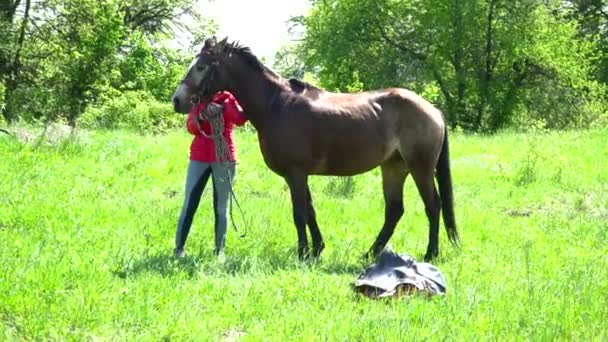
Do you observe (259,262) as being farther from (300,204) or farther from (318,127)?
(318,127)

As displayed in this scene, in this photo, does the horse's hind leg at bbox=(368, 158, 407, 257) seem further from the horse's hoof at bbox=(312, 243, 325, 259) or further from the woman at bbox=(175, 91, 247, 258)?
the woman at bbox=(175, 91, 247, 258)

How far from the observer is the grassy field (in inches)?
187

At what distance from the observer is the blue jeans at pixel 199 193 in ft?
22.7

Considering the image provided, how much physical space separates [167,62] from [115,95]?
40.3 feet

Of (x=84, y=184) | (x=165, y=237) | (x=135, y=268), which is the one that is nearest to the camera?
(x=135, y=268)

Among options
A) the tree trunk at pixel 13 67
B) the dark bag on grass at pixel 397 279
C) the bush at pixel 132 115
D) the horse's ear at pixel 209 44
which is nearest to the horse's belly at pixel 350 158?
the dark bag on grass at pixel 397 279

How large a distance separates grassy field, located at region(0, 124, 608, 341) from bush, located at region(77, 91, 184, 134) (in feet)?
33.2

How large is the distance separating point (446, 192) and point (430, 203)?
35cm

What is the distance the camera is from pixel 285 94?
7.21 meters

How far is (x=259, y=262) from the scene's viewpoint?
21.6 feet

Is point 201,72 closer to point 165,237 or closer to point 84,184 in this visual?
point 165,237

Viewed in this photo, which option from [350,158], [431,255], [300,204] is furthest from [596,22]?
[300,204]

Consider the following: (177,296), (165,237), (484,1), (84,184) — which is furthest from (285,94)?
(484,1)

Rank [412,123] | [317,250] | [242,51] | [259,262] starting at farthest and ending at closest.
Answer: [412,123]
[317,250]
[242,51]
[259,262]
